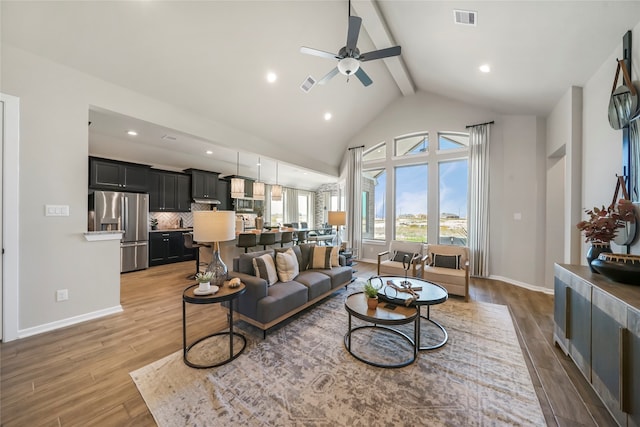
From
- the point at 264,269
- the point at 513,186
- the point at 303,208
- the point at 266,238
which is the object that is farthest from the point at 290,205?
the point at 513,186

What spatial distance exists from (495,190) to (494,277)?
1.82 meters

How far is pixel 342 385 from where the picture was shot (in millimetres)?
1854

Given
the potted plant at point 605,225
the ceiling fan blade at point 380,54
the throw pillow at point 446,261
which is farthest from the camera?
the throw pillow at point 446,261

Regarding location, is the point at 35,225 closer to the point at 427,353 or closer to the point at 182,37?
the point at 182,37

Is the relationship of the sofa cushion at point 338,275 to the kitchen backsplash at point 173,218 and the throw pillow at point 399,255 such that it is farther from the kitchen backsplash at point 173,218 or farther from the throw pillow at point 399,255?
the kitchen backsplash at point 173,218

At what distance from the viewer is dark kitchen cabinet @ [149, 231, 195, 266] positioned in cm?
587

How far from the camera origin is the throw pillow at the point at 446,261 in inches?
161

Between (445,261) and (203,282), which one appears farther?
(445,261)

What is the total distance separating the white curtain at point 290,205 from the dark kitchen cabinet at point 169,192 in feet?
13.3

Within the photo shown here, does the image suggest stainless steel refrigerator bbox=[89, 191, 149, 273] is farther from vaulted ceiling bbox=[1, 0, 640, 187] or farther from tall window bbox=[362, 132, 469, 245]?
tall window bbox=[362, 132, 469, 245]

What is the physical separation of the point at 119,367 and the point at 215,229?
4.74 feet

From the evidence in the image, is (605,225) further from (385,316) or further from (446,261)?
(446,261)

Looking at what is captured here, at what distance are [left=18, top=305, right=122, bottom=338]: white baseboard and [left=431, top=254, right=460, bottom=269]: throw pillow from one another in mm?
4965

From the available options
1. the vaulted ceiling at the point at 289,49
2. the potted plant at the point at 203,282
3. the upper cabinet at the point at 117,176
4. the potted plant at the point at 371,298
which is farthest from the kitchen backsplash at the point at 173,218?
the potted plant at the point at 371,298
